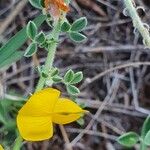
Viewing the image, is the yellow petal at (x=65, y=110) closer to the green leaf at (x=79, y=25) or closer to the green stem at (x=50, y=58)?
the green stem at (x=50, y=58)

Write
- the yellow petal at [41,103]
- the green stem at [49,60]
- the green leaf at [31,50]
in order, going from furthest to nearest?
the green leaf at [31,50] → the green stem at [49,60] → the yellow petal at [41,103]

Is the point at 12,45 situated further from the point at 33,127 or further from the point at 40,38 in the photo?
the point at 33,127

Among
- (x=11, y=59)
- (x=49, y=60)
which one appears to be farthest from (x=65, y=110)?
(x=11, y=59)

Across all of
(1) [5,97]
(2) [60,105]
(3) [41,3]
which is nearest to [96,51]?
(1) [5,97]


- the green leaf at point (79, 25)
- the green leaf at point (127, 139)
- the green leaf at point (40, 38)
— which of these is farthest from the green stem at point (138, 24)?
the green leaf at point (127, 139)

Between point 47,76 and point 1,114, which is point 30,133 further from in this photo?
point 1,114

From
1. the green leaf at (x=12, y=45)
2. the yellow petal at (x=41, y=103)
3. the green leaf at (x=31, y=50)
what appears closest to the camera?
the yellow petal at (x=41, y=103)

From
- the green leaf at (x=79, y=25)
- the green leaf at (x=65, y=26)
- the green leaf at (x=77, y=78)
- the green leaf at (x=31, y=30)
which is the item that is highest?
the green leaf at (x=31, y=30)

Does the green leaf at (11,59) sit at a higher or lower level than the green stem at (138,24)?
lower
